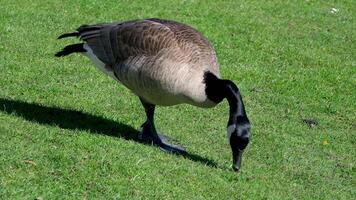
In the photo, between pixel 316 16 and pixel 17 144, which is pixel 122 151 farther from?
pixel 316 16

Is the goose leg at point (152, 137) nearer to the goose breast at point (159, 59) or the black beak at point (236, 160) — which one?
the goose breast at point (159, 59)

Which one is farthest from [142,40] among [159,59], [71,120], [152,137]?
[71,120]

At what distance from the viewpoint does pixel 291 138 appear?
33.9ft

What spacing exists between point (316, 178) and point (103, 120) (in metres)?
2.80

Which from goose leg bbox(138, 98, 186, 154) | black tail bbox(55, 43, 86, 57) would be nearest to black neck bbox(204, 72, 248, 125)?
goose leg bbox(138, 98, 186, 154)

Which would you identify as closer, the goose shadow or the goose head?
the goose head

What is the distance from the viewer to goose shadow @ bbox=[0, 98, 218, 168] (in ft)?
29.8

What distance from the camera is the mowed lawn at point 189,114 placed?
759 centimetres

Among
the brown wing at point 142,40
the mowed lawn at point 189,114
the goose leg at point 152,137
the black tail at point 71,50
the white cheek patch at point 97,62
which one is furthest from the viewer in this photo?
the black tail at point 71,50

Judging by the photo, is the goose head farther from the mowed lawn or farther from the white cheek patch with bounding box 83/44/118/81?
the white cheek patch with bounding box 83/44/118/81

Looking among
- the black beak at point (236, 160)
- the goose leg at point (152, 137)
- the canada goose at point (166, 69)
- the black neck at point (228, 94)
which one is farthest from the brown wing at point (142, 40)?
the black beak at point (236, 160)

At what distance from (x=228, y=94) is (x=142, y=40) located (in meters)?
1.25

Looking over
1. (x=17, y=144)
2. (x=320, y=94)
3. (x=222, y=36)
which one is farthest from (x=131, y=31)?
(x=222, y=36)

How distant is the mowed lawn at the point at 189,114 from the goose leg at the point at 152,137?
149 mm
